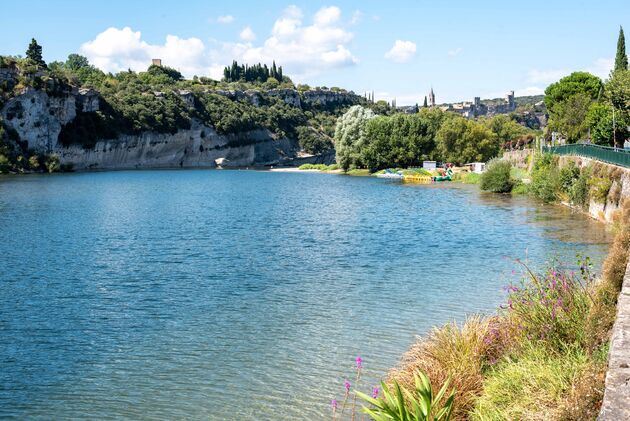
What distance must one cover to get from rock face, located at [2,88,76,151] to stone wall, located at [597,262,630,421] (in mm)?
118198

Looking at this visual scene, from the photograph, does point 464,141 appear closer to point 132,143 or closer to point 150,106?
point 132,143

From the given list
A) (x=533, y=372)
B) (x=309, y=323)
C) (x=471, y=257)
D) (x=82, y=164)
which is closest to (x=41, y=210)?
(x=471, y=257)

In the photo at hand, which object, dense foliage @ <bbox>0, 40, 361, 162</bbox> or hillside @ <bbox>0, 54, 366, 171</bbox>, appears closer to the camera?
hillside @ <bbox>0, 54, 366, 171</bbox>

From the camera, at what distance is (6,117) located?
109 m

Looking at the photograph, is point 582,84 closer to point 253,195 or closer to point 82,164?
point 253,195

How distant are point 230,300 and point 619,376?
44.7 ft

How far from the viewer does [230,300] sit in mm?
18281

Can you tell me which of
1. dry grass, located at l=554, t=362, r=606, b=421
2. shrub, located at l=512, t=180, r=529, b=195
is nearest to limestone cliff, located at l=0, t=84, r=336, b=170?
shrub, located at l=512, t=180, r=529, b=195

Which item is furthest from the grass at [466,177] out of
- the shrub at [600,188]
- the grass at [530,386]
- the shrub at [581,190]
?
the grass at [530,386]

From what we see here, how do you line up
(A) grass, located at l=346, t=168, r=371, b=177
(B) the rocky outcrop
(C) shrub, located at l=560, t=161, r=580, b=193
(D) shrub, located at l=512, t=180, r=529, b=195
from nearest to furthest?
1. (C) shrub, located at l=560, t=161, r=580, b=193
2. (D) shrub, located at l=512, t=180, r=529, b=195
3. (A) grass, located at l=346, t=168, r=371, b=177
4. (B) the rocky outcrop

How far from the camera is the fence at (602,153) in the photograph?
33.8 m

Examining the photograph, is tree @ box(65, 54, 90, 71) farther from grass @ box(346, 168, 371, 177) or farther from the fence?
the fence

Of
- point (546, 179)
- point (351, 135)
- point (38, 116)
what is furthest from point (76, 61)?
point (546, 179)

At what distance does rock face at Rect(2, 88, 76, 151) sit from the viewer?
110 m
